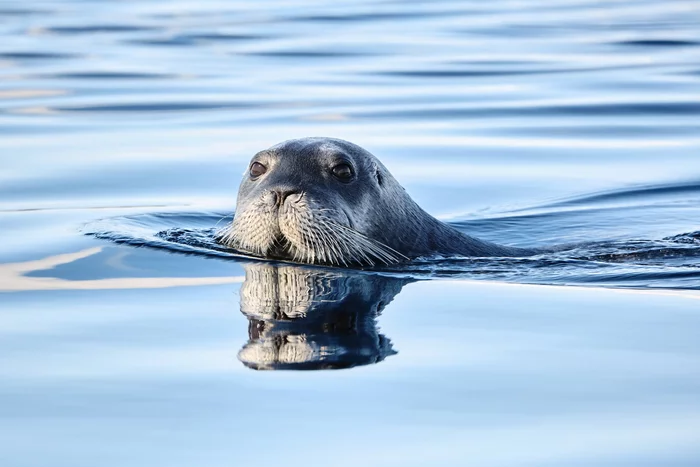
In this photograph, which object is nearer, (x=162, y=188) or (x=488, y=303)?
(x=488, y=303)

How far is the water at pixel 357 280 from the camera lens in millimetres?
4289

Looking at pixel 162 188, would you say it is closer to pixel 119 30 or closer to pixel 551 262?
pixel 551 262

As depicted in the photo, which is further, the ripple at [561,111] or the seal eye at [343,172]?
the ripple at [561,111]

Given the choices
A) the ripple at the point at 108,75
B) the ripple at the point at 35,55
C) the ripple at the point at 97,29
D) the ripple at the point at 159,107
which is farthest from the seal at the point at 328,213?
the ripple at the point at 97,29

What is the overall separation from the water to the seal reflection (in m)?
0.02

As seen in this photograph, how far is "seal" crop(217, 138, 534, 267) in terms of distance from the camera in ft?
22.6

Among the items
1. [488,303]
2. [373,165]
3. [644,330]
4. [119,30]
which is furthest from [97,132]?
[119,30]

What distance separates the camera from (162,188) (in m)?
10.6

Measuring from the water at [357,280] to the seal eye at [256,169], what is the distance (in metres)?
0.44

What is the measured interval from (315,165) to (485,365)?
237 cm

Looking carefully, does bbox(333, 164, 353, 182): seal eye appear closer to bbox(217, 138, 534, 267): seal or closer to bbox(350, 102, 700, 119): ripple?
bbox(217, 138, 534, 267): seal

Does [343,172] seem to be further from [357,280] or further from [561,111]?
[561,111]

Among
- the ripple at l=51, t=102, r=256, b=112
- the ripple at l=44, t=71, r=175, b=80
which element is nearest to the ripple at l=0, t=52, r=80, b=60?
the ripple at l=44, t=71, r=175, b=80

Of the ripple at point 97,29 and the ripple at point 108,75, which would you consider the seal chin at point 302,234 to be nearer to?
the ripple at point 108,75
